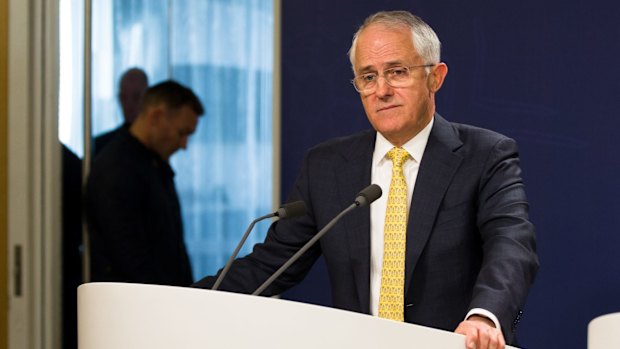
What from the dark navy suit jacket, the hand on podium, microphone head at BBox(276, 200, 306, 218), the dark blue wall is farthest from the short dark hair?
the hand on podium

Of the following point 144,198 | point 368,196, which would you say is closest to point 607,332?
point 368,196

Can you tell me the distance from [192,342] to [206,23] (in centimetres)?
269

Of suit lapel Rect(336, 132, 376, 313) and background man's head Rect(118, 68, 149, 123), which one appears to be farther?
background man's head Rect(118, 68, 149, 123)

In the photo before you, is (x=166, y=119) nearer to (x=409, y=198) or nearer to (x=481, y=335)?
(x=409, y=198)

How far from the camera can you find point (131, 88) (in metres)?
4.00

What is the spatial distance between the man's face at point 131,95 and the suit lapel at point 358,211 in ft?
6.10

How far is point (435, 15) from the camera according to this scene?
3.30 meters

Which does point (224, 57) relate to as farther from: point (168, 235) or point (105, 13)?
point (168, 235)

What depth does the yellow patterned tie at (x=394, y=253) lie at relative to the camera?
216 centimetres

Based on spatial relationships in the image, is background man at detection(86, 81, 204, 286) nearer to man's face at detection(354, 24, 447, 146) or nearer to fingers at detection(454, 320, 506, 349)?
man's face at detection(354, 24, 447, 146)

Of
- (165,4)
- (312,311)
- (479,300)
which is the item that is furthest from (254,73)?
(312,311)

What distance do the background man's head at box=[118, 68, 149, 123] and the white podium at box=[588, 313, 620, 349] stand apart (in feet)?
9.13

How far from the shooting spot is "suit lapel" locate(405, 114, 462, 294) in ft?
7.07

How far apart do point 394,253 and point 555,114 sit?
1.18 m
